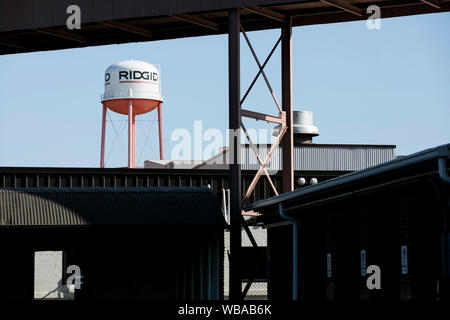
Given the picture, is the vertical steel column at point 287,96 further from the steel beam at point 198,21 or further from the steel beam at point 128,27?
the steel beam at point 128,27

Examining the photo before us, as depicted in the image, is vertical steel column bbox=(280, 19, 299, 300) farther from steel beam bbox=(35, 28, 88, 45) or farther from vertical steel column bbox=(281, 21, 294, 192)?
steel beam bbox=(35, 28, 88, 45)

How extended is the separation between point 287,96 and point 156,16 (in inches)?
172

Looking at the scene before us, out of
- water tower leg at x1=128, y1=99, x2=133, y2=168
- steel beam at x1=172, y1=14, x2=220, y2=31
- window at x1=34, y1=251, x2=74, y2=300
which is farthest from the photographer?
water tower leg at x1=128, y1=99, x2=133, y2=168

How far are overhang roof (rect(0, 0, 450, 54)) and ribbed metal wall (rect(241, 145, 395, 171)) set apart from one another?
2911 centimetres

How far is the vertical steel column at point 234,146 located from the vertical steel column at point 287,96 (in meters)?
2.22

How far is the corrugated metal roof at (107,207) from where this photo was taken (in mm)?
22719

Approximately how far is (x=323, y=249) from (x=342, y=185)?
3.87 m

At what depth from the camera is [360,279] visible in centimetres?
1717

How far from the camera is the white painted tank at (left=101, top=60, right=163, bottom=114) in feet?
197

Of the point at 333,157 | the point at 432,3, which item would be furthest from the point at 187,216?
the point at 333,157

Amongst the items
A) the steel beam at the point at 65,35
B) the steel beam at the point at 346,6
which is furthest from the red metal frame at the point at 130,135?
the steel beam at the point at 346,6

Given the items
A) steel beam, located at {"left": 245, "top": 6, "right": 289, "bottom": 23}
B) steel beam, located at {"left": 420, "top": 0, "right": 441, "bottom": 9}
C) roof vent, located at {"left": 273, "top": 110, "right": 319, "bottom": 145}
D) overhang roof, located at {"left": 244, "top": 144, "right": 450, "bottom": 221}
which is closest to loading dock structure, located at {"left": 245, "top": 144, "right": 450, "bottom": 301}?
overhang roof, located at {"left": 244, "top": 144, "right": 450, "bottom": 221}

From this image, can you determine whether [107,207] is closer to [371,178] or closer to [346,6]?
[346,6]
